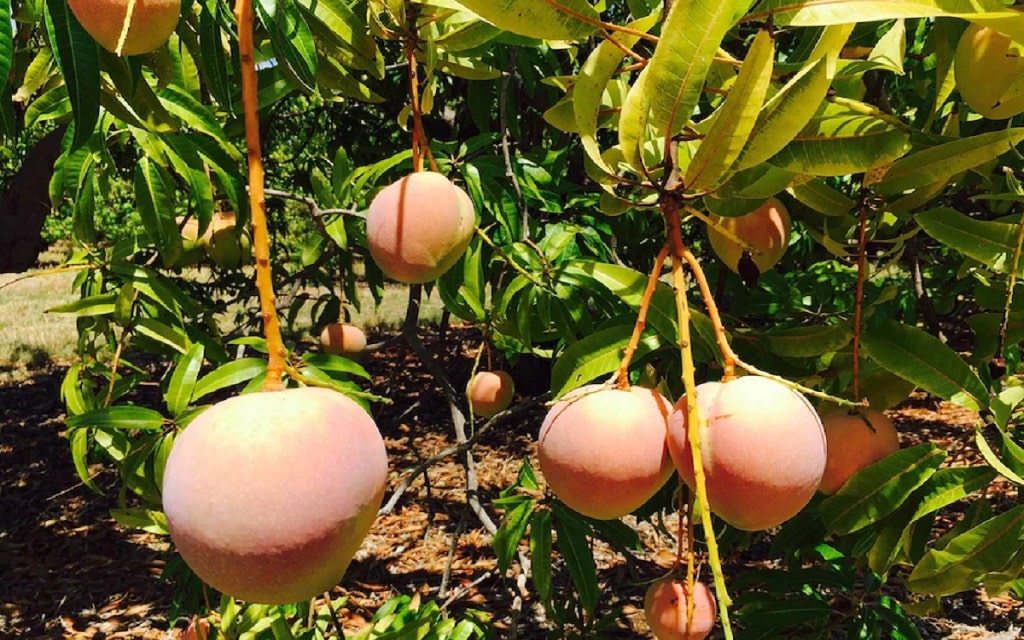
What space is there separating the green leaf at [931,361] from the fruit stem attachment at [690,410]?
25.9 inches

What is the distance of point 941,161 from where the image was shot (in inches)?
40.9

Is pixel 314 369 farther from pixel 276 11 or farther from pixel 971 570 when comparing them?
pixel 971 570

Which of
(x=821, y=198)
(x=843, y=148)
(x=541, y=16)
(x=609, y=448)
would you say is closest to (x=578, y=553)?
(x=821, y=198)

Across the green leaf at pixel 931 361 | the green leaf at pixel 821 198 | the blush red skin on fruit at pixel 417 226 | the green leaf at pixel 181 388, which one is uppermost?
the green leaf at pixel 821 198

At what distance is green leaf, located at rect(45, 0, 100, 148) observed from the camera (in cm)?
87

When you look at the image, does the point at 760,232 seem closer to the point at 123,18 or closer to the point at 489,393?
the point at 123,18

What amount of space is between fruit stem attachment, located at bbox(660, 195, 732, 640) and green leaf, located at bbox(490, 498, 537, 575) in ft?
4.98

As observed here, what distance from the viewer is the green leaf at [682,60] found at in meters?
0.68

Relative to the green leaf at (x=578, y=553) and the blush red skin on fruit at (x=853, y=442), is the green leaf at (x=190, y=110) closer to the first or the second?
the blush red skin on fruit at (x=853, y=442)

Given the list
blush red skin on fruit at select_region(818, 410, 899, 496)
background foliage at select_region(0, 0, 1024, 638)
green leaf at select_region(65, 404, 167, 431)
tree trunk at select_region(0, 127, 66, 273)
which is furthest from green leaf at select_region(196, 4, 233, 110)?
tree trunk at select_region(0, 127, 66, 273)

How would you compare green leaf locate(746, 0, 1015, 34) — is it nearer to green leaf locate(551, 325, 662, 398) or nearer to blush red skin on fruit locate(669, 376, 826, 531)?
blush red skin on fruit locate(669, 376, 826, 531)

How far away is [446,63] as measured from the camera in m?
1.41

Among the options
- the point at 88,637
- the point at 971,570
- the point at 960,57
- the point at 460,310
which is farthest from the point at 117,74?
the point at 88,637

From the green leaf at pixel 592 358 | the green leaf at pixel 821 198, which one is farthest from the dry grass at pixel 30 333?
the green leaf at pixel 821 198
